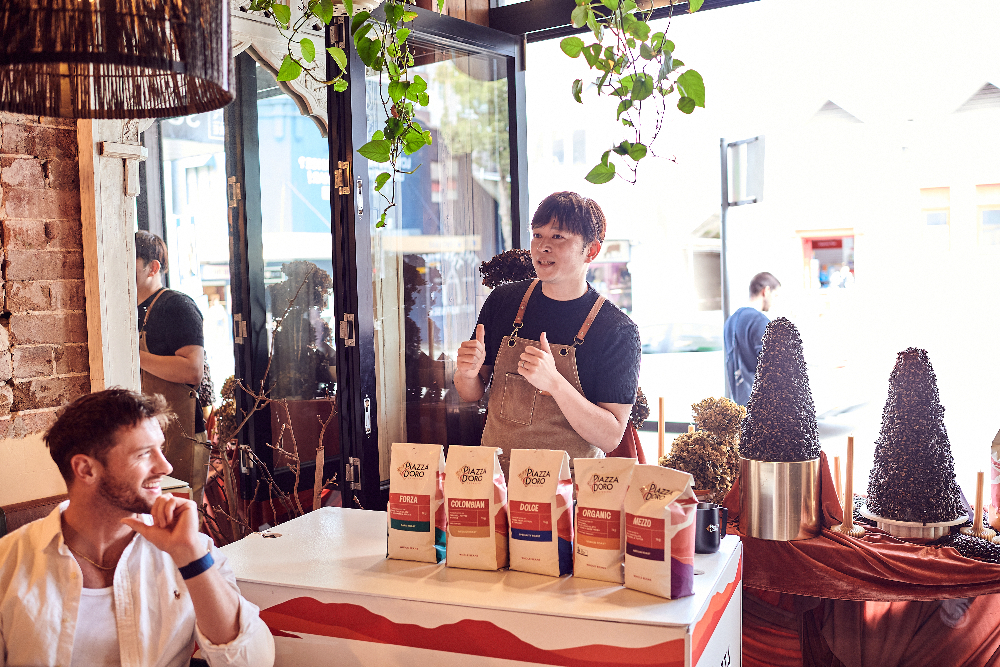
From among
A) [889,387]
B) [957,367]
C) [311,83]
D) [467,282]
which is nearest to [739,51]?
[957,367]

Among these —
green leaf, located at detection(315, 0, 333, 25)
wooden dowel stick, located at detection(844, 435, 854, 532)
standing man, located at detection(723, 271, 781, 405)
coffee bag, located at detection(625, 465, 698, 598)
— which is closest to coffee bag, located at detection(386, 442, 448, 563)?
coffee bag, located at detection(625, 465, 698, 598)

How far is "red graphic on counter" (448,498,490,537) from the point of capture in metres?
1.45

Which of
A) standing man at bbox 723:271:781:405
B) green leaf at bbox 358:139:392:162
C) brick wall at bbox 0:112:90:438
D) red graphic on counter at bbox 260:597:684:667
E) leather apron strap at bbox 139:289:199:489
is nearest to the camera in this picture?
red graphic on counter at bbox 260:597:684:667

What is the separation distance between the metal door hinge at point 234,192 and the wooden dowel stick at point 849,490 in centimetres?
240

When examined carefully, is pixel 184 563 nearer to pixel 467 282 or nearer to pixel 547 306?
pixel 547 306

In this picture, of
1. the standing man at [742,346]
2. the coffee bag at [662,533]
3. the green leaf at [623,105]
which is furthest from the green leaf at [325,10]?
the standing man at [742,346]

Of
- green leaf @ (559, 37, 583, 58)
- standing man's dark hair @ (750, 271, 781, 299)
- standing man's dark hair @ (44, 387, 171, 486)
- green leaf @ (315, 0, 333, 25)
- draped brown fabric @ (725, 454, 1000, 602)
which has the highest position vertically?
green leaf @ (315, 0, 333, 25)

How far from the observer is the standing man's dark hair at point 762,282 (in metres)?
5.09

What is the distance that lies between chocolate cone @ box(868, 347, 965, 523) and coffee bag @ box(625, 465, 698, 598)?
110 centimetres

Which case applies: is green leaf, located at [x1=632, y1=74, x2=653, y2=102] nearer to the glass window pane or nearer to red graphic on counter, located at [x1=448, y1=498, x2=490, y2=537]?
red graphic on counter, located at [x1=448, y1=498, x2=490, y2=537]

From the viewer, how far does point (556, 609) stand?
1.28 meters

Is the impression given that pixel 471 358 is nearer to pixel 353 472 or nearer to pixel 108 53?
pixel 353 472

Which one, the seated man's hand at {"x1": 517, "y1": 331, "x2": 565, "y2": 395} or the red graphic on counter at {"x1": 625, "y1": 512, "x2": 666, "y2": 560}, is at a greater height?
the seated man's hand at {"x1": 517, "y1": 331, "x2": 565, "y2": 395}

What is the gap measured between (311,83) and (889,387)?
2.38m
